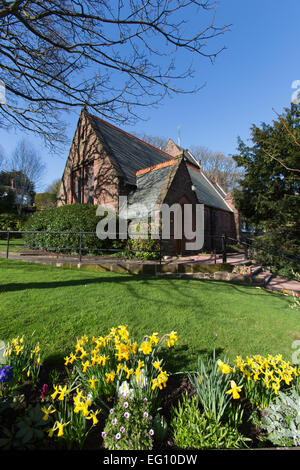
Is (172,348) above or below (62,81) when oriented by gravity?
below

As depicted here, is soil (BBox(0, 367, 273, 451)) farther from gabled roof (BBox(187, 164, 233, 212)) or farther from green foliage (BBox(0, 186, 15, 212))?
green foliage (BBox(0, 186, 15, 212))

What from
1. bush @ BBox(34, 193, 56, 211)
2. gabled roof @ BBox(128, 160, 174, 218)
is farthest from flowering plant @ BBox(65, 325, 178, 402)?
bush @ BBox(34, 193, 56, 211)

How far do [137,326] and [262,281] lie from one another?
21.1 ft

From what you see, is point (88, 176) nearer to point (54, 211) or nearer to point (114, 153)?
point (114, 153)

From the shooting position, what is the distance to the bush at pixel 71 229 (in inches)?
386

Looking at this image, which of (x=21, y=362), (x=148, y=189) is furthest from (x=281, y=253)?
(x=21, y=362)

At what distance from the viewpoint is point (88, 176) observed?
563 inches

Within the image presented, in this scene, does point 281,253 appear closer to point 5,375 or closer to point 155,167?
point 155,167

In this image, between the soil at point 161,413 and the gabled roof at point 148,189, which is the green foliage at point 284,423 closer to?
the soil at point 161,413

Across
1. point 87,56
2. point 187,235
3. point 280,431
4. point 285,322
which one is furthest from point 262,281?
point 87,56

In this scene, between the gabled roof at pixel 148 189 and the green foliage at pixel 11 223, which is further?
the green foliage at pixel 11 223

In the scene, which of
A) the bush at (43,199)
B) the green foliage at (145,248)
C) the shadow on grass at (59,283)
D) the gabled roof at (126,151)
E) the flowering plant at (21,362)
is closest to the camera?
the flowering plant at (21,362)

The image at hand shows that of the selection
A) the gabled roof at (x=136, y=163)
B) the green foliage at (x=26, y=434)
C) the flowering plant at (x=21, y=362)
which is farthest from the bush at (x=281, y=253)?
the green foliage at (x=26, y=434)

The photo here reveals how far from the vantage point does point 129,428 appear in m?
1.43
